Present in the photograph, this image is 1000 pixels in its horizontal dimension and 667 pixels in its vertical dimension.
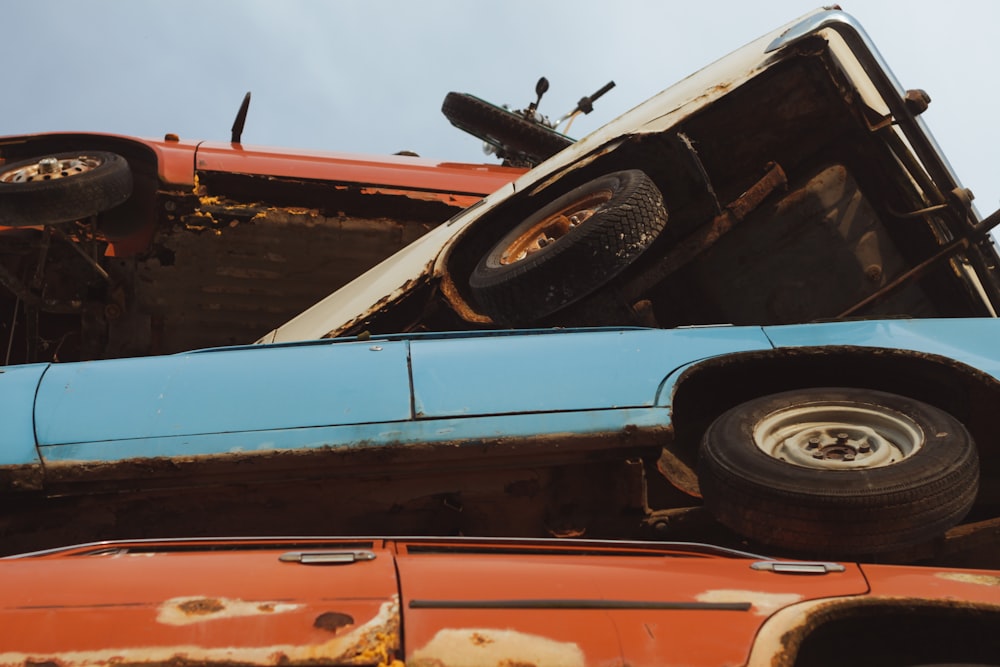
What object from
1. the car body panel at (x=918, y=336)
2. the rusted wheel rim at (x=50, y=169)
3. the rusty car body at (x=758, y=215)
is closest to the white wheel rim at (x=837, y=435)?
the car body panel at (x=918, y=336)

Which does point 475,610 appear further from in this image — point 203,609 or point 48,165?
point 48,165

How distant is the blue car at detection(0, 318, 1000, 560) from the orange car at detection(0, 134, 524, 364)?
280 centimetres

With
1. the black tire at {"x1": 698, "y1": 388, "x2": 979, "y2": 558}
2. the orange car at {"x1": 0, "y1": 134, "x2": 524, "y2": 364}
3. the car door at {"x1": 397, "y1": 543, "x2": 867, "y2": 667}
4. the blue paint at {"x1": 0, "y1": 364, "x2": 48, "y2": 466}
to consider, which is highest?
the orange car at {"x1": 0, "y1": 134, "x2": 524, "y2": 364}

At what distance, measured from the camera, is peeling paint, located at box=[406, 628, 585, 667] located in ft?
5.77

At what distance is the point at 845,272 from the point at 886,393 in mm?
1917

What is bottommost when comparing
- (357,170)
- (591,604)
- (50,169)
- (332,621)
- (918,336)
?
(918,336)

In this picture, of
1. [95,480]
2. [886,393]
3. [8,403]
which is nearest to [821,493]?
[886,393]

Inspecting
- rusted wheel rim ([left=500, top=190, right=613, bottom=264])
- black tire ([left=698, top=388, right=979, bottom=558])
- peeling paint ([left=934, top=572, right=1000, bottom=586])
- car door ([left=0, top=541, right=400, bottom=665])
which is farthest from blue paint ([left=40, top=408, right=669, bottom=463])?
rusted wheel rim ([left=500, top=190, right=613, bottom=264])

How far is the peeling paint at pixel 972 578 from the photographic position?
2201mm

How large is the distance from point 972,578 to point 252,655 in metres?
1.43

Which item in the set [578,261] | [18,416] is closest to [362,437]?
[18,416]

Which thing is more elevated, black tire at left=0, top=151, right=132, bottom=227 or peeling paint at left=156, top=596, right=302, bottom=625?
black tire at left=0, top=151, right=132, bottom=227

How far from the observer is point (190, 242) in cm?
618

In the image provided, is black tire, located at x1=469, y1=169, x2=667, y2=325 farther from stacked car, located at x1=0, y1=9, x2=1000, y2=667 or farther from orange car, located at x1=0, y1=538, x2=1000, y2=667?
orange car, located at x1=0, y1=538, x2=1000, y2=667
